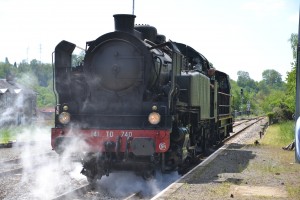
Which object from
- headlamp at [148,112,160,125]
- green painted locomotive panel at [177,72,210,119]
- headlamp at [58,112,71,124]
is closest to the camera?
headlamp at [148,112,160,125]

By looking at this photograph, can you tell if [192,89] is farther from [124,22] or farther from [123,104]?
[124,22]

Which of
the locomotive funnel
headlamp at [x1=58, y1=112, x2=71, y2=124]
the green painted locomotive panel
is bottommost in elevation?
headlamp at [x1=58, y1=112, x2=71, y2=124]

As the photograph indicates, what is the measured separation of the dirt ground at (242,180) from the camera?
7855 mm

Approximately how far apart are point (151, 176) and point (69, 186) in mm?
1683

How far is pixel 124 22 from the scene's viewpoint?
9.55m

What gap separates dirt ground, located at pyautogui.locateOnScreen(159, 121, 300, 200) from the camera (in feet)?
25.8

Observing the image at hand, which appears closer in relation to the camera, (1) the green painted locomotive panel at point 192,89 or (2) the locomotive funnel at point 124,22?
(2) the locomotive funnel at point 124,22

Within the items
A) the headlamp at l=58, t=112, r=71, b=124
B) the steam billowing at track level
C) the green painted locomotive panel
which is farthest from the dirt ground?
the headlamp at l=58, t=112, r=71, b=124

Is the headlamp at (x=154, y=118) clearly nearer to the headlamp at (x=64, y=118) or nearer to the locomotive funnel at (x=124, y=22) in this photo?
the headlamp at (x=64, y=118)

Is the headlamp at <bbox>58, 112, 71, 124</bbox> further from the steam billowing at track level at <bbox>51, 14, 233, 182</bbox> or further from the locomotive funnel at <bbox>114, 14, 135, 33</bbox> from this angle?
the locomotive funnel at <bbox>114, 14, 135, 33</bbox>

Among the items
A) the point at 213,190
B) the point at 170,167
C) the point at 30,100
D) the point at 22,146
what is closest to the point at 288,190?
the point at 213,190

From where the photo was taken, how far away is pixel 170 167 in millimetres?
9609

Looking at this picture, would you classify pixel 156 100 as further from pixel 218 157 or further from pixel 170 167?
pixel 218 157

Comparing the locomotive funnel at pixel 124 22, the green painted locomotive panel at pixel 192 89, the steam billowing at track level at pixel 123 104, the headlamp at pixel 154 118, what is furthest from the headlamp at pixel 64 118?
the green painted locomotive panel at pixel 192 89
